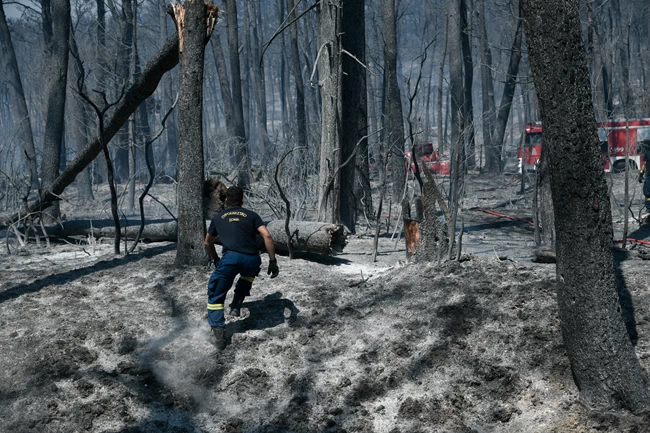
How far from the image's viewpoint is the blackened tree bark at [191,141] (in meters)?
8.25

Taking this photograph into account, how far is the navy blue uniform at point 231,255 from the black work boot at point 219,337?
5cm

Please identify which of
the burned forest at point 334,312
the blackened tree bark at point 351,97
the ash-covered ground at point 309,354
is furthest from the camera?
the blackened tree bark at point 351,97

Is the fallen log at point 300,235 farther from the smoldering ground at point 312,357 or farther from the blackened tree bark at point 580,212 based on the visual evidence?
the blackened tree bark at point 580,212

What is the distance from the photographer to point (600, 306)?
4941mm

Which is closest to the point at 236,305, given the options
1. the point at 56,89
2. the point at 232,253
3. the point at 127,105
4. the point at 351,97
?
the point at 232,253

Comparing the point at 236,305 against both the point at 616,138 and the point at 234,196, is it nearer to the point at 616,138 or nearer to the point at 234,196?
the point at 234,196

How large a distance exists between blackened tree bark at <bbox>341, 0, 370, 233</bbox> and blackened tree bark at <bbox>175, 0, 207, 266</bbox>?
10.6 ft

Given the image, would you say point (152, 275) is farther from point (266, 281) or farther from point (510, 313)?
point (510, 313)

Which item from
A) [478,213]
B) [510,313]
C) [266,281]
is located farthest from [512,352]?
[478,213]

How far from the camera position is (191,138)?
833cm

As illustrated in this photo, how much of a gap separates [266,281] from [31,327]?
2.63 m

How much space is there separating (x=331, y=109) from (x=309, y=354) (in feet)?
15.5

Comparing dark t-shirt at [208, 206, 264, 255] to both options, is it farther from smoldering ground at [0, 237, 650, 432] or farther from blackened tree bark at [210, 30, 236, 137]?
blackened tree bark at [210, 30, 236, 137]

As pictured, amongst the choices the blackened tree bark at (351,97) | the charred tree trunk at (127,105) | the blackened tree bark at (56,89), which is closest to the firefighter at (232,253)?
the charred tree trunk at (127,105)
